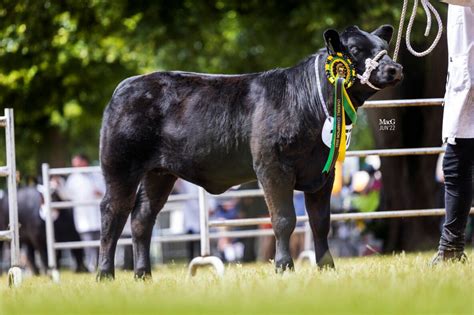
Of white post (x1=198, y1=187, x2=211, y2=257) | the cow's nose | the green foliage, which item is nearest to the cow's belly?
the cow's nose

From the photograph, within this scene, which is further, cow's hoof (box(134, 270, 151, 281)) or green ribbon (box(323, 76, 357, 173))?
cow's hoof (box(134, 270, 151, 281))

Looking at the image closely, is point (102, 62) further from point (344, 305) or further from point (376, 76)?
point (344, 305)

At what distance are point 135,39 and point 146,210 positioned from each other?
8.61 m

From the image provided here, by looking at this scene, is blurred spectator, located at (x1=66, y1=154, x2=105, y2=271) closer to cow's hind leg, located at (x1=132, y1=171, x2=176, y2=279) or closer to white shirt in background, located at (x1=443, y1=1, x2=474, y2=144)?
cow's hind leg, located at (x1=132, y1=171, x2=176, y2=279)

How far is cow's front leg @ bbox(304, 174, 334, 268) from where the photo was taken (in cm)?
725

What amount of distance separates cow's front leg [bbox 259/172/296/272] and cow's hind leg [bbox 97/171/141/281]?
1.25 metres

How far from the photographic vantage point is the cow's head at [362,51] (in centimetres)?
668

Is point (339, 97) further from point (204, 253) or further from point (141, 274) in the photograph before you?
point (204, 253)

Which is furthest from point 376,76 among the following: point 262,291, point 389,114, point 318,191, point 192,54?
point 192,54

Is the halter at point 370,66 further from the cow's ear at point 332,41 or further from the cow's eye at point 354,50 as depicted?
the cow's ear at point 332,41

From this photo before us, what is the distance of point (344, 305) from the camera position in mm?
Answer: 4566

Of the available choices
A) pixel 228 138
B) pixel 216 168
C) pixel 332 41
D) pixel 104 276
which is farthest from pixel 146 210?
pixel 332 41

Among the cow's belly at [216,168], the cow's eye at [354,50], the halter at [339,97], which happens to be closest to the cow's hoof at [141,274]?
the cow's belly at [216,168]

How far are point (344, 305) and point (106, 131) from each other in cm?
356
